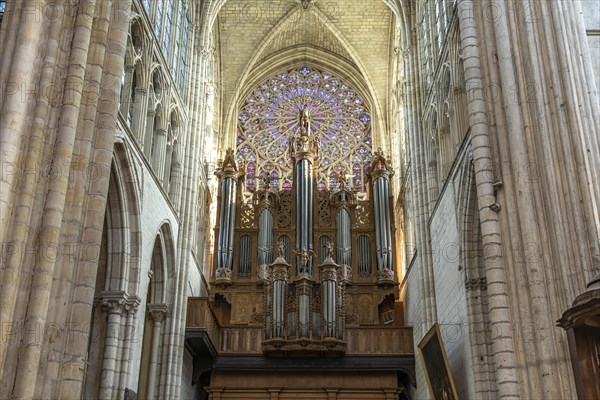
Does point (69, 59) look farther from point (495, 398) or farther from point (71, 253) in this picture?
point (495, 398)

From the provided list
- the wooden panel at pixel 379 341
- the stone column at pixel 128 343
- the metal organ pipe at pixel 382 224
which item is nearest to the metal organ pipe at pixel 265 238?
the metal organ pipe at pixel 382 224

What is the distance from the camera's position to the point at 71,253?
9766 millimetres

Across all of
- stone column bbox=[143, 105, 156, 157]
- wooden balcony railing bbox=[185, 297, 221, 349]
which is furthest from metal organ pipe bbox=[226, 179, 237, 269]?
stone column bbox=[143, 105, 156, 157]

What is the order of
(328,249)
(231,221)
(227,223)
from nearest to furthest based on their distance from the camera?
1. (328,249)
2. (227,223)
3. (231,221)

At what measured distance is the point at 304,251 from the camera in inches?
887

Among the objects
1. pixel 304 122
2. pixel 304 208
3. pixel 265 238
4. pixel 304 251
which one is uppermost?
pixel 304 122

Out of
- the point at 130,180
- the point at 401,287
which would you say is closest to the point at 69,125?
the point at 130,180

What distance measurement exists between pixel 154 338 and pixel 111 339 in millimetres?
3414


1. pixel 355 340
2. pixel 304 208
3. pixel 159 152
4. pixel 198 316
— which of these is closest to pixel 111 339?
pixel 159 152

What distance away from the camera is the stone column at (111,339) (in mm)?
13234

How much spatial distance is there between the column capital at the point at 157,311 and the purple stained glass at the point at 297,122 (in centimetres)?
1052

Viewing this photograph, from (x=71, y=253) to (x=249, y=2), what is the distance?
18.9 m

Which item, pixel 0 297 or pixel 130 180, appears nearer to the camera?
pixel 0 297

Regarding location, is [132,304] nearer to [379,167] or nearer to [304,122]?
[379,167]
